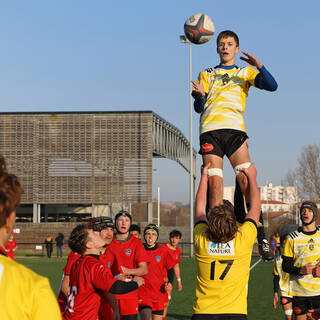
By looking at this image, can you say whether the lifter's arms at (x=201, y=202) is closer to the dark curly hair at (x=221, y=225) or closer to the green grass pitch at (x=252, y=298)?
the dark curly hair at (x=221, y=225)

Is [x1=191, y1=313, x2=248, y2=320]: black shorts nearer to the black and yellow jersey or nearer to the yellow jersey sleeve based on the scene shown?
the yellow jersey sleeve

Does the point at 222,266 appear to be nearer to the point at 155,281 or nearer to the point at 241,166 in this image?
the point at 241,166

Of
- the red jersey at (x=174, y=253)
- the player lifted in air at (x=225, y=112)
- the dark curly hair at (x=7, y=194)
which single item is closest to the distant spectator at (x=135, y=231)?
the red jersey at (x=174, y=253)

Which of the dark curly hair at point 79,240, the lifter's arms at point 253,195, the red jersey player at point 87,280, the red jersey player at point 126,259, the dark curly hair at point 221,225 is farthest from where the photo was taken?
the red jersey player at point 126,259

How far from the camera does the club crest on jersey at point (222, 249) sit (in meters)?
5.29

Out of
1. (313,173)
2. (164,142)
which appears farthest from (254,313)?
(313,173)

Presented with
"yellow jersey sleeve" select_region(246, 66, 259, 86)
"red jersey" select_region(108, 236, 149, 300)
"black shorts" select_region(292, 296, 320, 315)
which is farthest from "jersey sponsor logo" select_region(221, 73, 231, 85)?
"black shorts" select_region(292, 296, 320, 315)

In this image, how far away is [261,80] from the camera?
683cm

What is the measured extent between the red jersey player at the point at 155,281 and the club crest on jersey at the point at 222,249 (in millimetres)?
6443

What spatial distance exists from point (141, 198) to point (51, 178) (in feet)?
29.9

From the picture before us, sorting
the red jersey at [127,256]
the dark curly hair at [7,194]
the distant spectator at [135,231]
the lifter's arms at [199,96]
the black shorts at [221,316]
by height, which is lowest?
the black shorts at [221,316]

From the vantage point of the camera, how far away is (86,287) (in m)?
5.73

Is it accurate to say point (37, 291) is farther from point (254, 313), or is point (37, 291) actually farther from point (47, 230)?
point (47, 230)

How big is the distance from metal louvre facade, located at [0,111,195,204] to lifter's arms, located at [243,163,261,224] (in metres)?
50.0
